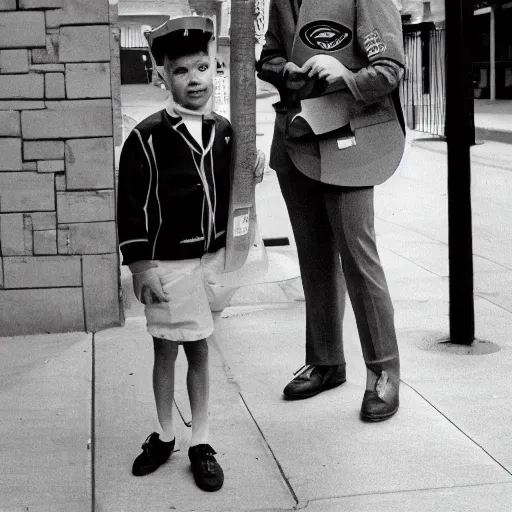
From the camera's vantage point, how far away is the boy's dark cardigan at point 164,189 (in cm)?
359

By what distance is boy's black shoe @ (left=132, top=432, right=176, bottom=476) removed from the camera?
375cm

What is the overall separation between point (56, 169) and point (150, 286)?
2.19m

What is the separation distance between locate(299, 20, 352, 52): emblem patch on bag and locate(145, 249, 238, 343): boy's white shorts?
107cm

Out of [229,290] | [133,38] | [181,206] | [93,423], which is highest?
[133,38]

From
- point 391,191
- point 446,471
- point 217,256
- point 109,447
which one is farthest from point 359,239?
point 391,191

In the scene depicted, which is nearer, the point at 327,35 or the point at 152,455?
the point at 152,455

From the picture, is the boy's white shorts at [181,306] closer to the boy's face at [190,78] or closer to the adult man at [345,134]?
the boy's face at [190,78]

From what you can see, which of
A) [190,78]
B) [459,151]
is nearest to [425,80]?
[459,151]

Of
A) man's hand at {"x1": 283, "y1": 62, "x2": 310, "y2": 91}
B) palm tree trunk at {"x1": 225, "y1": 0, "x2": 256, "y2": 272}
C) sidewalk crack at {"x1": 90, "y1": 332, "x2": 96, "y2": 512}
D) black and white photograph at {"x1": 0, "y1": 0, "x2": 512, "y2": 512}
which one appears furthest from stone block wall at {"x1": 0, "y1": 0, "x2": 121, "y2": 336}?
palm tree trunk at {"x1": 225, "y1": 0, "x2": 256, "y2": 272}

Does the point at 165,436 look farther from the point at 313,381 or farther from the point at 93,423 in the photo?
the point at 313,381

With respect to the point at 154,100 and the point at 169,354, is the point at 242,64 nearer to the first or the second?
the point at 169,354

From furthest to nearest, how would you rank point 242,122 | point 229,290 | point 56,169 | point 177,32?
point 56,169
point 229,290
point 242,122
point 177,32

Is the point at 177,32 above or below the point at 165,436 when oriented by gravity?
above

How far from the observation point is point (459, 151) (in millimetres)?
5230
